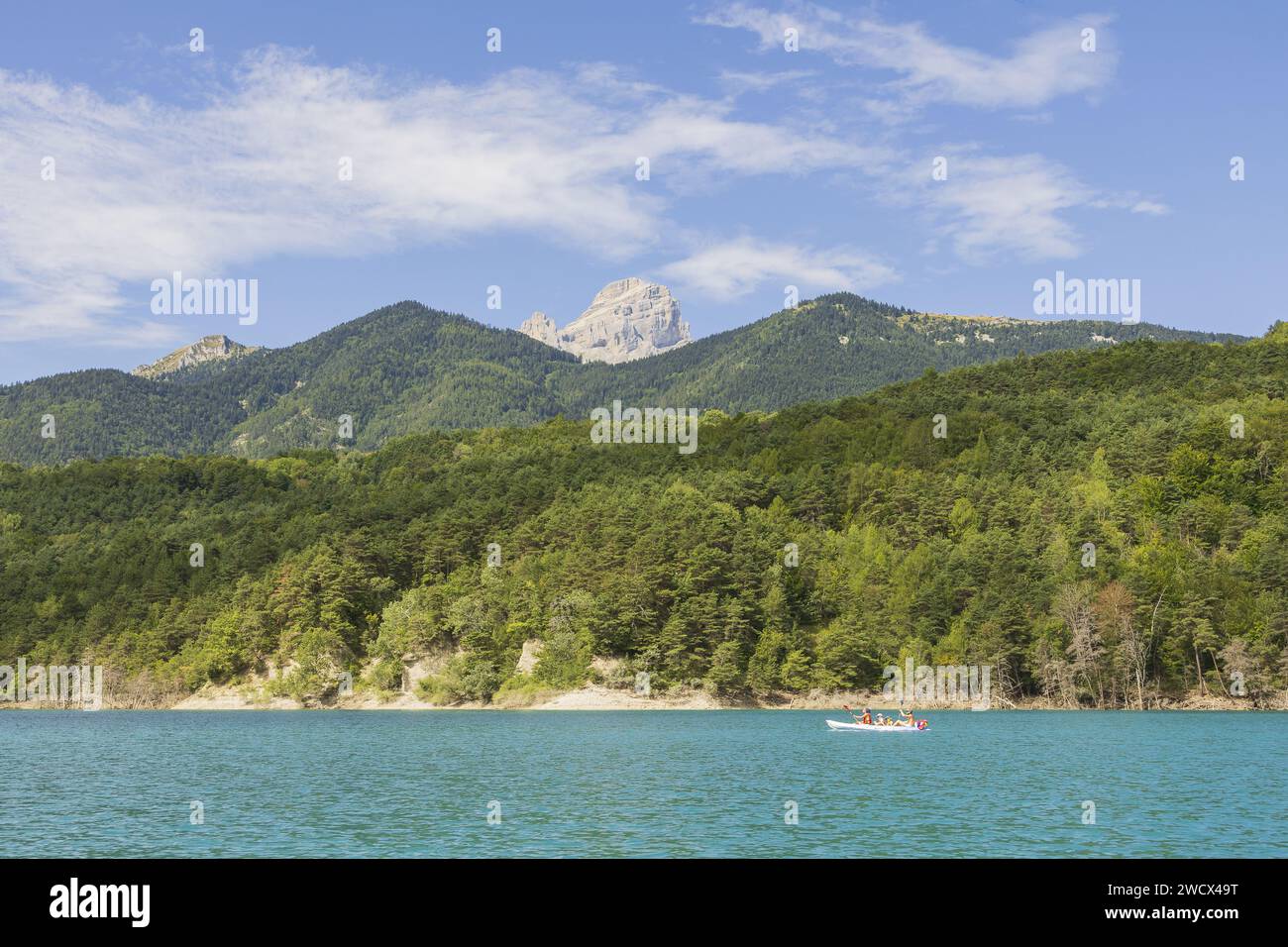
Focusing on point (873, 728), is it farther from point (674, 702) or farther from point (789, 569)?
point (789, 569)

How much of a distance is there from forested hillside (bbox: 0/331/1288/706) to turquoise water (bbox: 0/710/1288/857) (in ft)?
95.1

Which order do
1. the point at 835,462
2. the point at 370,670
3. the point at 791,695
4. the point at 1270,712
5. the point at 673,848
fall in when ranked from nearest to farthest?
the point at 673,848
the point at 1270,712
the point at 791,695
the point at 370,670
the point at 835,462

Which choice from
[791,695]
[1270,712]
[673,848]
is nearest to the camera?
[673,848]

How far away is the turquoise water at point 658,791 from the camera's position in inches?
1628

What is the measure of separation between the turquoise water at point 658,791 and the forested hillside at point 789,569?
29.0 metres

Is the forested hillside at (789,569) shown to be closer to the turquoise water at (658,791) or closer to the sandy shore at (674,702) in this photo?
the sandy shore at (674,702)

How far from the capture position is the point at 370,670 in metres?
147

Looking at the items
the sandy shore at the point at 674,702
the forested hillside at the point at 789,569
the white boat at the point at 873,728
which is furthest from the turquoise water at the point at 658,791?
the forested hillside at the point at 789,569

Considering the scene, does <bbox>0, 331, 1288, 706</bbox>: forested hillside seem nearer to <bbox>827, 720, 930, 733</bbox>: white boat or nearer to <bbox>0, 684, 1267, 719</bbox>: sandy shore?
<bbox>0, 684, 1267, 719</bbox>: sandy shore
